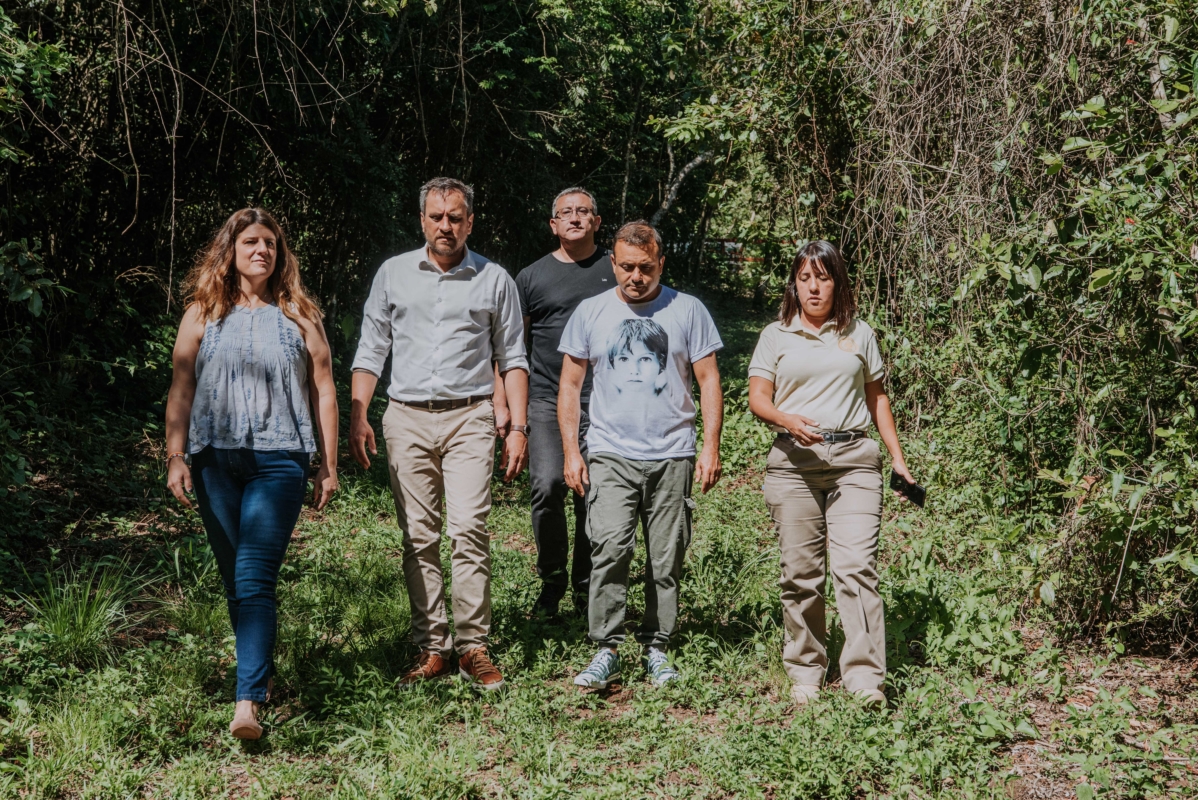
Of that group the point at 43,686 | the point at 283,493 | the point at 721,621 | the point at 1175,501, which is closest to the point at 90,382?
the point at 43,686

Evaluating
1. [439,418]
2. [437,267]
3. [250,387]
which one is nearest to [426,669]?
[439,418]

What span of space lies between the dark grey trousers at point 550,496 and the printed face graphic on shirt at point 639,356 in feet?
1.97

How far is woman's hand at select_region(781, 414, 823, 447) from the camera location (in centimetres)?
410

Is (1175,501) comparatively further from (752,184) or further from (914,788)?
(752,184)

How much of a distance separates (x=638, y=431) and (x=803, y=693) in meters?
1.29

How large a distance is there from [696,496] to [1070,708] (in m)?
4.42

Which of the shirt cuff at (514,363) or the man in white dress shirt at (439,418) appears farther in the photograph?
the shirt cuff at (514,363)

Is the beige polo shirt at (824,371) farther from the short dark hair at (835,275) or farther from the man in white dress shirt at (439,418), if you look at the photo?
the man in white dress shirt at (439,418)

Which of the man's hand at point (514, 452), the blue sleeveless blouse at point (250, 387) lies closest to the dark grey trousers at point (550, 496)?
the man's hand at point (514, 452)

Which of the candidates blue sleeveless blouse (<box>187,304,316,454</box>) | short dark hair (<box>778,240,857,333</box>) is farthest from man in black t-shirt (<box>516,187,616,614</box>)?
blue sleeveless blouse (<box>187,304,316,454</box>)

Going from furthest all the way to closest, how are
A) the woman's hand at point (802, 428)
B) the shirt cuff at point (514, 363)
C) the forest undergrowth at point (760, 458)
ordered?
1. the shirt cuff at point (514, 363)
2. the woman's hand at point (802, 428)
3. the forest undergrowth at point (760, 458)

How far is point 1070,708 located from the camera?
12.9 ft

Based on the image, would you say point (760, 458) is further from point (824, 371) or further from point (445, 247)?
point (445, 247)

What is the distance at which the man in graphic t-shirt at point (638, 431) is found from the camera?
432 cm
